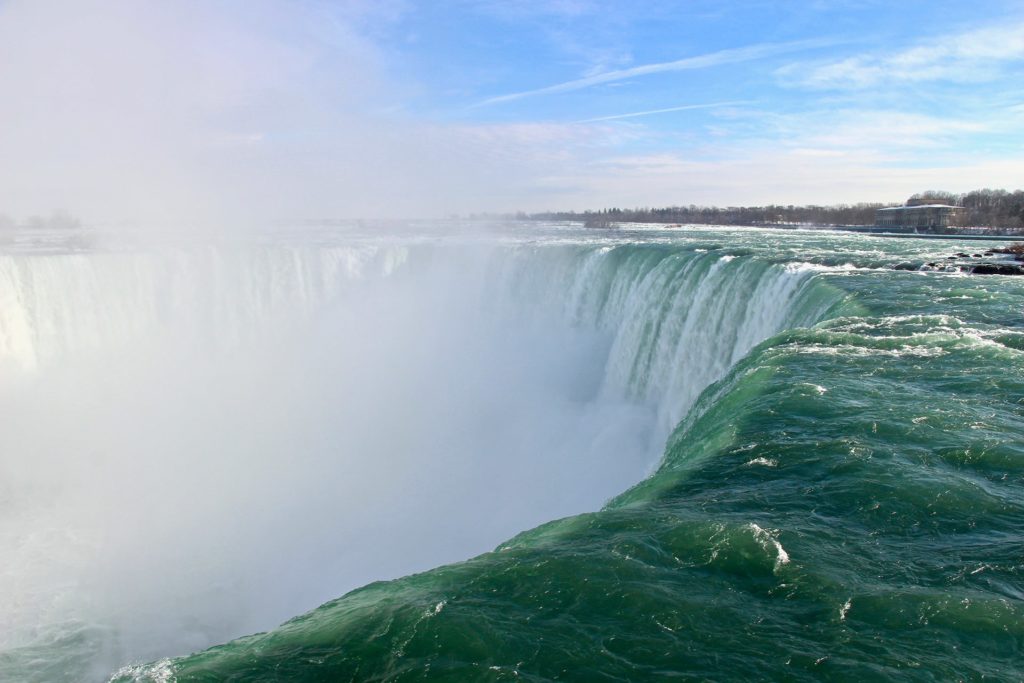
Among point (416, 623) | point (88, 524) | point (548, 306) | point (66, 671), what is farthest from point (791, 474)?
point (548, 306)

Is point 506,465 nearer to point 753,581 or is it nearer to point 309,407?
point 309,407

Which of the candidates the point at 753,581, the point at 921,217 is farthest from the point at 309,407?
the point at 921,217

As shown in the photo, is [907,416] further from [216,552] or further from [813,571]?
[216,552]

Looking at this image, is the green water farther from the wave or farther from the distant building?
the distant building

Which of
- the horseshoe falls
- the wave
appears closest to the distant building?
the horseshoe falls

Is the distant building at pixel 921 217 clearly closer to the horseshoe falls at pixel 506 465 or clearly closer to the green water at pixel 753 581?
the horseshoe falls at pixel 506 465
